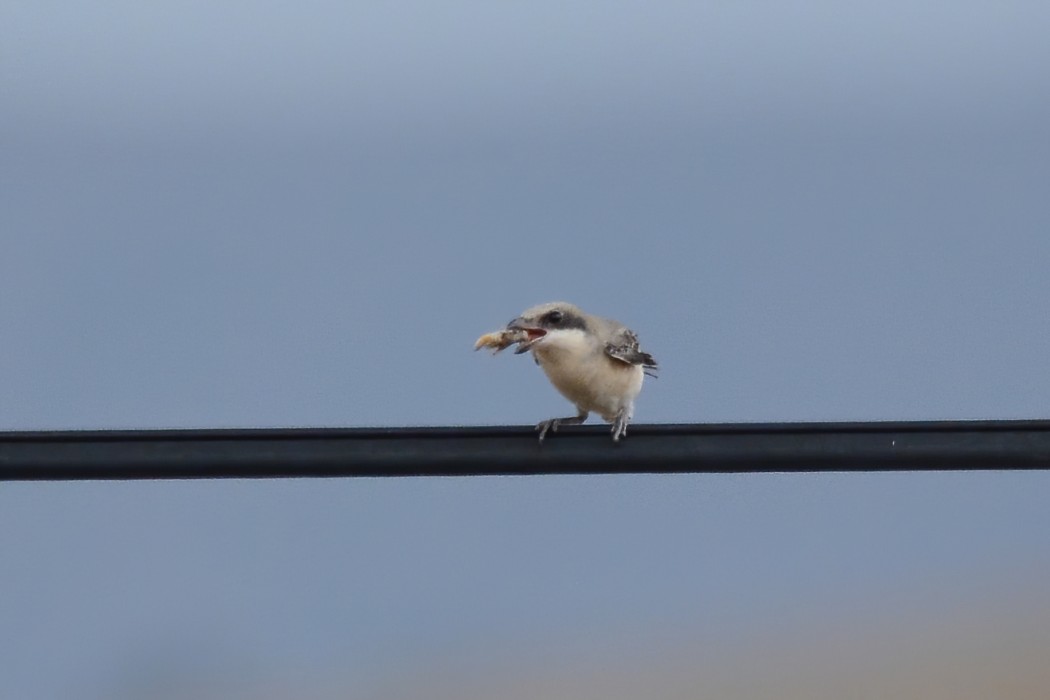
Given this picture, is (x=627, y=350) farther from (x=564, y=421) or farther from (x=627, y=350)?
(x=564, y=421)

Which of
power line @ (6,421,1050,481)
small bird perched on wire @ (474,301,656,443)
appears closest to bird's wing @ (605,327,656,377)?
small bird perched on wire @ (474,301,656,443)

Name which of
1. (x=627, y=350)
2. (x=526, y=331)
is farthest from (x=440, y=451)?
(x=627, y=350)

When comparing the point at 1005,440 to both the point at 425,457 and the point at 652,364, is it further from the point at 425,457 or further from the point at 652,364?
the point at 652,364

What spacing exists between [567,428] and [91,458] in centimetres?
130

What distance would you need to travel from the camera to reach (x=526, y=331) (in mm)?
5125

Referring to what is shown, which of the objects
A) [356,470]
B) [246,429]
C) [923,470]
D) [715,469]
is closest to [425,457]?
[356,470]

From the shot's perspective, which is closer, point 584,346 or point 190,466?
point 190,466

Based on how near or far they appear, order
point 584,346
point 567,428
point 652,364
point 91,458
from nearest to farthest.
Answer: point 91,458 → point 567,428 → point 584,346 → point 652,364

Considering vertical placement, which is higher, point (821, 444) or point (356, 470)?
point (821, 444)

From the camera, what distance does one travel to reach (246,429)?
3.68m

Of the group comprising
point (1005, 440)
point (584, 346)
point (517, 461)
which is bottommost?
point (517, 461)

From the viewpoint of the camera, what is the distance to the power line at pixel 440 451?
12.0 feet

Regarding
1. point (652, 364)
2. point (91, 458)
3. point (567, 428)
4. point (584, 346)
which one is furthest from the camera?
point (652, 364)

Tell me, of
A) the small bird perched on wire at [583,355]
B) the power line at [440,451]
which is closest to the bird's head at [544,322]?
the small bird perched on wire at [583,355]
